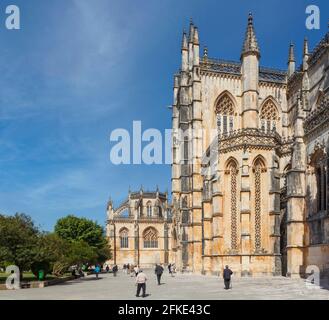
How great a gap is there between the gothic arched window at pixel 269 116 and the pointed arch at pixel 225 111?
3.39 m

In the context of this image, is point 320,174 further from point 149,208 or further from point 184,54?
point 149,208

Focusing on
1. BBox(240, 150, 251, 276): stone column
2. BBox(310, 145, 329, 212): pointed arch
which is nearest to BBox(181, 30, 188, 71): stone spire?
BBox(240, 150, 251, 276): stone column

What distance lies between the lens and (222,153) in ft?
123

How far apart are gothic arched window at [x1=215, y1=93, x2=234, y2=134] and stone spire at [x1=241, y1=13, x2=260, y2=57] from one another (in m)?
5.41

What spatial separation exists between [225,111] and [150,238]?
40366 millimetres

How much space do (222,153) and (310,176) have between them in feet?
28.9

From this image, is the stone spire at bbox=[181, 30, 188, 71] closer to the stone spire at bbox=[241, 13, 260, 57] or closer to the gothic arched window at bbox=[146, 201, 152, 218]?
the stone spire at bbox=[241, 13, 260, 57]

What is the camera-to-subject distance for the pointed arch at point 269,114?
48.3 meters

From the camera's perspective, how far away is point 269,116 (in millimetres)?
48719

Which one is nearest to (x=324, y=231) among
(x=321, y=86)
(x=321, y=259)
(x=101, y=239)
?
(x=321, y=259)

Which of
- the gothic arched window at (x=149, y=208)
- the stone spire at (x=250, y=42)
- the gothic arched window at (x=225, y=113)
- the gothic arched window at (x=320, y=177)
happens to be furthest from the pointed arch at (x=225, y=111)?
the gothic arched window at (x=149, y=208)

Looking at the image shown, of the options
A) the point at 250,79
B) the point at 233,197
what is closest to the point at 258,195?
the point at 233,197

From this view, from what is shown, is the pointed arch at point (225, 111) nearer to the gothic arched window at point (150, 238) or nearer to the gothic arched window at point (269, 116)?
the gothic arched window at point (269, 116)

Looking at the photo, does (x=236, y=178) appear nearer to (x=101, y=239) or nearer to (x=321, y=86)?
(x=321, y=86)
